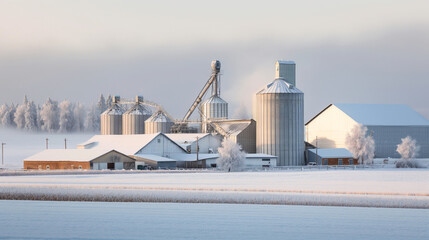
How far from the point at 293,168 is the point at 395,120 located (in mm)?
28041

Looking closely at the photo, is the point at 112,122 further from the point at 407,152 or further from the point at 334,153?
the point at 407,152

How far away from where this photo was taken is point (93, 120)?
582 feet

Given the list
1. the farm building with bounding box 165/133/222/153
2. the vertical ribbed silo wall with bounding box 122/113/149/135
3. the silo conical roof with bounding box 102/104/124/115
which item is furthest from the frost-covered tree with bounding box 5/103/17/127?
the farm building with bounding box 165/133/222/153

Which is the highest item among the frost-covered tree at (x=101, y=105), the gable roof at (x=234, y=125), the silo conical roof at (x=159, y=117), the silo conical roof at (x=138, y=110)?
the frost-covered tree at (x=101, y=105)

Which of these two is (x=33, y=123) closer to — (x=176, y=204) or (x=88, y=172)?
(x=88, y=172)

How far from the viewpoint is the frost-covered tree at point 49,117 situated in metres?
174

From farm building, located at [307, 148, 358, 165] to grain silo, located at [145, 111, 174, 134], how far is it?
26508 millimetres

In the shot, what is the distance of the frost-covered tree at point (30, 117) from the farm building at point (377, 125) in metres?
100.0

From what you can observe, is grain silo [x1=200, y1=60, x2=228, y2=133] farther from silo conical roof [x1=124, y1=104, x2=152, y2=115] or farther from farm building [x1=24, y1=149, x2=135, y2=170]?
farm building [x1=24, y1=149, x2=135, y2=170]

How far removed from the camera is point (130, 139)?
267 feet

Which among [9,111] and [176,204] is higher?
[9,111]

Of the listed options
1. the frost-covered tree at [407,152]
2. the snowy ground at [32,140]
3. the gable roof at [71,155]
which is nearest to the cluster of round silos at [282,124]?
the frost-covered tree at [407,152]

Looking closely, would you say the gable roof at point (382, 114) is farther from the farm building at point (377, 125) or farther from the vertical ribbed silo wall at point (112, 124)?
the vertical ribbed silo wall at point (112, 124)

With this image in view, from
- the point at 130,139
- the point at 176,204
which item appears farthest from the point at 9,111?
the point at 176,204
